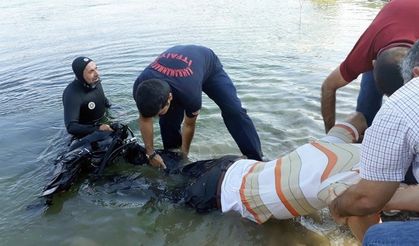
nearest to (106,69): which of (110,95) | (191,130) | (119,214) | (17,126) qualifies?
(110,95)

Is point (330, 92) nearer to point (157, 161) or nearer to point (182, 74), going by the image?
point (182, 74)

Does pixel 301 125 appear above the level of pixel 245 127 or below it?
below

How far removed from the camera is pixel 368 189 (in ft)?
6.05

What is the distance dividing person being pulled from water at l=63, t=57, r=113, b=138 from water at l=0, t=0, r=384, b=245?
0.45 m

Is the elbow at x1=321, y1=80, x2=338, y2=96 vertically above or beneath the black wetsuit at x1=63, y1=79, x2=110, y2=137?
above

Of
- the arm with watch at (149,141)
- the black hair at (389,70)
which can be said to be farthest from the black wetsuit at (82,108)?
the black hair at (389,70)

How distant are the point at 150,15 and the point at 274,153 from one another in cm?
1245

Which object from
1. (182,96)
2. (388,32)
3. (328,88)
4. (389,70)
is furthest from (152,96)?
(388,32)

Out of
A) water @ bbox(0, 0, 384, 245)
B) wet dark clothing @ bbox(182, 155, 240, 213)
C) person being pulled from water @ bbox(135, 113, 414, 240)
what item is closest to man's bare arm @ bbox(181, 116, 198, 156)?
water @ bbox(0, 0, 384, 245)

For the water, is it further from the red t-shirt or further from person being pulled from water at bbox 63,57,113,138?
the red t-shirt

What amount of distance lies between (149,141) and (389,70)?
2.32m

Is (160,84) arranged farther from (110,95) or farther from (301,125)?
(110,95)

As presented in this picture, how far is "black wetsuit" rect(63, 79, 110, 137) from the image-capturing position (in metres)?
4.91

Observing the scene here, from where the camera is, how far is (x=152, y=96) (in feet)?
11.3
